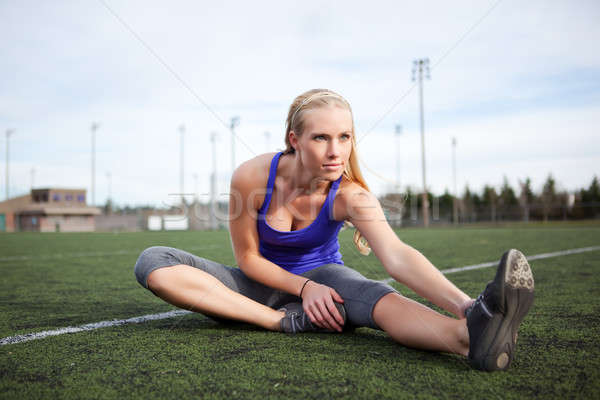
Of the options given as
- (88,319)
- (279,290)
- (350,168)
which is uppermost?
(350,168)

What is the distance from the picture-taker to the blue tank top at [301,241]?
2.67 m

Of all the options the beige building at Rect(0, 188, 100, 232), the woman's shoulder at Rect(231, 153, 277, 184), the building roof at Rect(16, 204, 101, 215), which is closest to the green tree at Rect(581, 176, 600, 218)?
the beige building at Rect(0, 188, 100, 232)

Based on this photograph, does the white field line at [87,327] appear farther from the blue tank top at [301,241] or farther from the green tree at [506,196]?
the green tree at [506,196]

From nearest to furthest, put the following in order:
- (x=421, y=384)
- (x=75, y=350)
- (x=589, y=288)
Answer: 1. (x=421, y=384)
2. (x=75, y=350)
3. (x=589, y=288)

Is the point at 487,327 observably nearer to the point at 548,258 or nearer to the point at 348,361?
the point at 348,361

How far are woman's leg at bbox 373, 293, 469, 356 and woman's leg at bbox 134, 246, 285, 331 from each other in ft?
2.02

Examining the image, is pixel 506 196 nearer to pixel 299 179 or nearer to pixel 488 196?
pixel 488 196

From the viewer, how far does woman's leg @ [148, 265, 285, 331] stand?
2543mm

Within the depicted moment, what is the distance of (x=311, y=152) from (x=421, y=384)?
114 cm

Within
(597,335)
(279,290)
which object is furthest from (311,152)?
(597,335)

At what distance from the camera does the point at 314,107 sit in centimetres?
240

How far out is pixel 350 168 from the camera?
2695mm

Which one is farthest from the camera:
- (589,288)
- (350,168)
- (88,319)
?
(589,288)

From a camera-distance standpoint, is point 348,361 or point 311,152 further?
point 311,152
